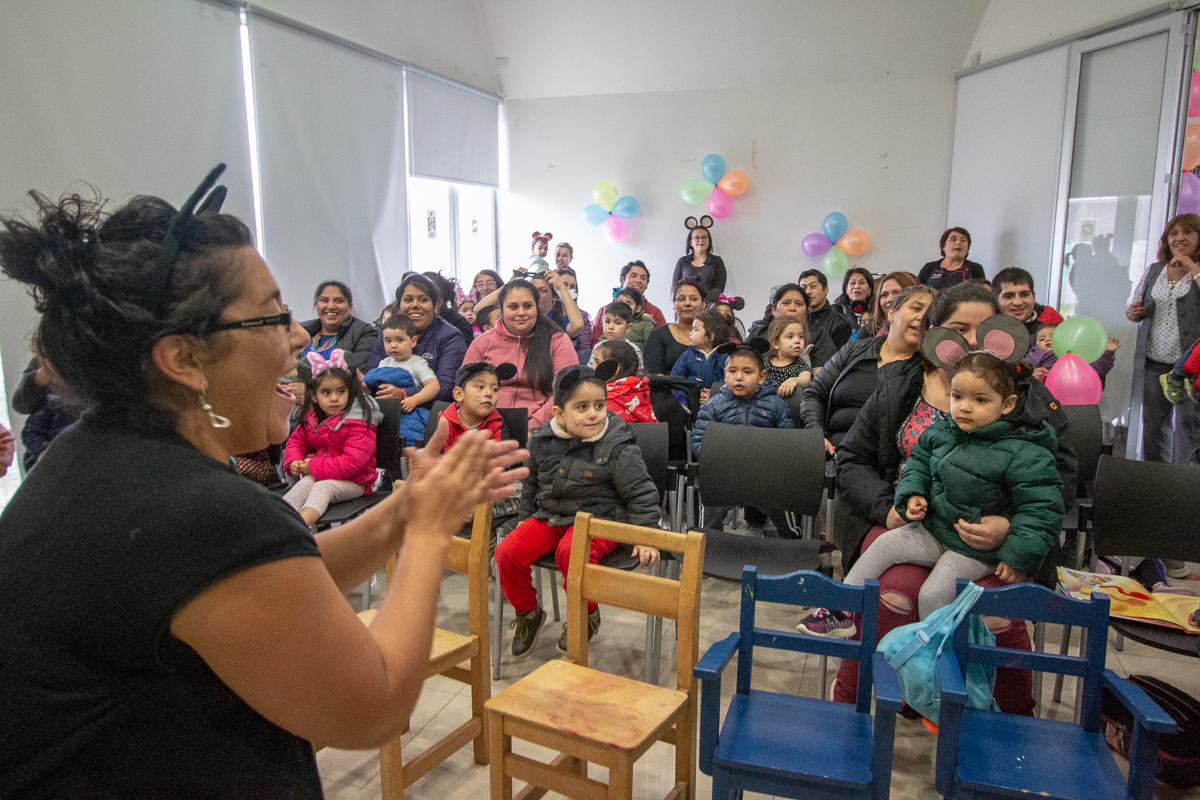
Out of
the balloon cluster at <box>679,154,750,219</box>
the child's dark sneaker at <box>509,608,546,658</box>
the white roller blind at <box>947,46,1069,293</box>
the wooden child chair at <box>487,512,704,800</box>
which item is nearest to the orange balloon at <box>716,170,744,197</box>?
the balloon cluster at <box>679,154,750,219</box>

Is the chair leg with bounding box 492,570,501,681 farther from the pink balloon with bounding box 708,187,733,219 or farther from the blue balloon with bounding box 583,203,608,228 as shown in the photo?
the blue balloon with bounding box 583,203,608,228

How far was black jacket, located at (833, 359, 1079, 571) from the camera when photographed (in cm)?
253

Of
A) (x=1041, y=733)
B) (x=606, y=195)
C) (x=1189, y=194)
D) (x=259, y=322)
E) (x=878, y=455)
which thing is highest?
(x=606, y=195)

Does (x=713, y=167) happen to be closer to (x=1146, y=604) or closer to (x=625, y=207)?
(x=625, y=207)

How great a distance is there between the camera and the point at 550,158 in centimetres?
873

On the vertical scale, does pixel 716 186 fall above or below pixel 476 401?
above

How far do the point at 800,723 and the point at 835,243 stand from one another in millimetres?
6686

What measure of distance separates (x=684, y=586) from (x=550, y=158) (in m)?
7.59

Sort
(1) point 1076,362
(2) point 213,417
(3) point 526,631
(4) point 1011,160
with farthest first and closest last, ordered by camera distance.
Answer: (4) point 1011,160 < (1) point 1076,362 < (3) point 526,631 < (2) point 213,417

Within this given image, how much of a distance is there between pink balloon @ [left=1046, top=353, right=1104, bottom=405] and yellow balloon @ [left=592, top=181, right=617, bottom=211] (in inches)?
207

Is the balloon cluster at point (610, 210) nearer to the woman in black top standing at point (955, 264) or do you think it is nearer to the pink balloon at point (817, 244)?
the pink balloon at point (817, 244)

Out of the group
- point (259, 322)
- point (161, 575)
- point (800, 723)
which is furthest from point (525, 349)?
point (161, 575)

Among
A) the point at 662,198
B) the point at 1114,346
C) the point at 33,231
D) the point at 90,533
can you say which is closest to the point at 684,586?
the point at 90,533

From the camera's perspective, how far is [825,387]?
11.3 feet
